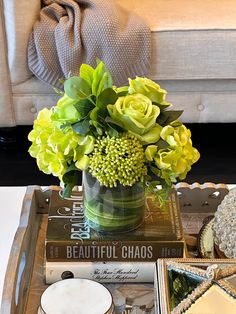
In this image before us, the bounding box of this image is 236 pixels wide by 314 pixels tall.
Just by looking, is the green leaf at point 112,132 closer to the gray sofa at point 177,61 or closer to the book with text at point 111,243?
the book with text at point 111,243

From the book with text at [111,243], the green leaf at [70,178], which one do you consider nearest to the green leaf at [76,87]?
the green leaf at [70,178]

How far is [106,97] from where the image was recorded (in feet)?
3.08

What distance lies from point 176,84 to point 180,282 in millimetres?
1240

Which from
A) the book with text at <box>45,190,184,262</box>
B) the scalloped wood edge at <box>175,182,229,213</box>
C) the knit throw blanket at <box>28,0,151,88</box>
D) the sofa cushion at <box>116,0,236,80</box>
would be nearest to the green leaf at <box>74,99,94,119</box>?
the book with text at <box>45,190,184,262</box>

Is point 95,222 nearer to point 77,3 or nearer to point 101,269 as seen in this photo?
point 101,269

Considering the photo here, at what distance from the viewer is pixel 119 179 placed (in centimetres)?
95

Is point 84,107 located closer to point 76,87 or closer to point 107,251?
point 76,87

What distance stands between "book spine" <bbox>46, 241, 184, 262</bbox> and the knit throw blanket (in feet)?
3.17

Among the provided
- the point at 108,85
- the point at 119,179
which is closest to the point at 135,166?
the point at 119,179

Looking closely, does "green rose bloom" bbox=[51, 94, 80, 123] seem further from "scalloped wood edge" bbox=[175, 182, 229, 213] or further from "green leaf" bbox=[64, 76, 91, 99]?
"scalloped wood edge" bbox=[175, 182, 229, 213]

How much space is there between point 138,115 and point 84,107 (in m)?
0.09

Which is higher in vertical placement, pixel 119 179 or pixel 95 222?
pixel 119 179

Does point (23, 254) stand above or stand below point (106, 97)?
below

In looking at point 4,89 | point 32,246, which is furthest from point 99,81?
point 4,89
